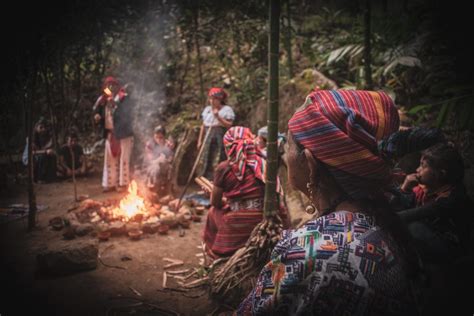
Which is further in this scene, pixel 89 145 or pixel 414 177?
pixel 89 145

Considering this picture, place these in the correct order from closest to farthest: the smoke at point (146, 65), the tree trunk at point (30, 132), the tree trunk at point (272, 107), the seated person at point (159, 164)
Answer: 1. the tree trunk at point (272, 107)
2. the tree trunk at point (30, 132)
3. the seated person at point (159, 164)
4. the smoke at point (146, 65)

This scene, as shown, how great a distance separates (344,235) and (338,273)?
0.44 ft

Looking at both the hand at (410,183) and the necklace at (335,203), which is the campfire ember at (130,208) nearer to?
the hand at (410,183)

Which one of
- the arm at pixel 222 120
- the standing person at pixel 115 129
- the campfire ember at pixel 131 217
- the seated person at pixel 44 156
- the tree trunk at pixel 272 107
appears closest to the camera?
Answer: the tree trunk at pixel 272 107

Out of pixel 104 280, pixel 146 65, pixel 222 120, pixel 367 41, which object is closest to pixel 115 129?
Answer: pixel 222 120

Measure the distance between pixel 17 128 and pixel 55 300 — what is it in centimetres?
242

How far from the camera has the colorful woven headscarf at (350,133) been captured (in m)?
1.22

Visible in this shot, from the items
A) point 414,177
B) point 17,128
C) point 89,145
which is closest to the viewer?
point 414,177

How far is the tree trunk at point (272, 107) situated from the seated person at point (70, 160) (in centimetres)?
650

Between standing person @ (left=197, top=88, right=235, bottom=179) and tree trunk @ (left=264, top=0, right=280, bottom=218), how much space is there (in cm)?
381

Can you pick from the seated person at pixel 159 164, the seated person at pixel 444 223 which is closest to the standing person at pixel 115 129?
the seated person at pixel 159 164

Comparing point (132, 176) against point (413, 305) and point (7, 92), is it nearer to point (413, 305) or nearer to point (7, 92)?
point (7, 92)

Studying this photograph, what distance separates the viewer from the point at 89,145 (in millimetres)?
10984

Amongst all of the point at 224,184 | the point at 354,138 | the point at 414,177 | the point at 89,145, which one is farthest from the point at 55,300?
the point at 89,145
